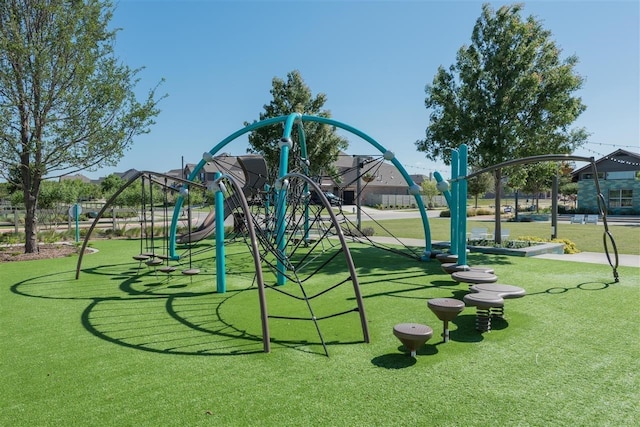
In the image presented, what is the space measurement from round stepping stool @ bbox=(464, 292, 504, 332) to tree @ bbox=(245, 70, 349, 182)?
1665 centimetres

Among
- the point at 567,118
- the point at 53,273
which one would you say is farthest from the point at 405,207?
the point at 53,273

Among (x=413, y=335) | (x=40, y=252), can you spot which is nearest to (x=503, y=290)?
(x=413, y=335)

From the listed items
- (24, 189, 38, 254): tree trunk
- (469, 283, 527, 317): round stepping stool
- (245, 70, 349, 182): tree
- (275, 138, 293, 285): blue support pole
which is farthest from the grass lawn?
(245, 70, 349, 182): tree

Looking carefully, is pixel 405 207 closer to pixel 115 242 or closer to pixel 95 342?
pixel 115 242

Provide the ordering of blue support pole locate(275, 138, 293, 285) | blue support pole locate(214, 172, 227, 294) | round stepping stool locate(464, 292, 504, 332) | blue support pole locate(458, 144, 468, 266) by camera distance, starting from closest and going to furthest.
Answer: round stepping stool locate(464, 292, 504, 332) → blue support pole locate(214, 172, 227, 294) → blue support pole locate(275, 138, 293, 285) → blue support pole locate(458, 144, 468, 266)

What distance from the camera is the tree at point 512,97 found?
1360 cm

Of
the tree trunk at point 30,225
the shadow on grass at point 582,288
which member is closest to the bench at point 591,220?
the shadow on grass at point 582,288

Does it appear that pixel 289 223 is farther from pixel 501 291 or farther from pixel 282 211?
pixel 501 291

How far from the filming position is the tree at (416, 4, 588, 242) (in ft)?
44.6

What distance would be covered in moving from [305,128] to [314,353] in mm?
17487

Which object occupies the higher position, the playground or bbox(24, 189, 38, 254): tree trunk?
bbox(24, 189, 38, 254): tree trunk

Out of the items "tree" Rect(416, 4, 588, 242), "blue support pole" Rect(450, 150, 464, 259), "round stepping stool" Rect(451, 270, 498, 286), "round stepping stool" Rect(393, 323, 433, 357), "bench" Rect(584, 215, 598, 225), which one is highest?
"tree" Rect(416, 4, 588, 242)

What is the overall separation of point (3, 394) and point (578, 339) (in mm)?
6988

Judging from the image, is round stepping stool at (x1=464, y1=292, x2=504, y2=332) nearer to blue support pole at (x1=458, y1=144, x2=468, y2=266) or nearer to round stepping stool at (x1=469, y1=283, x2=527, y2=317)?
round stepping stool at (x1=469, y1=283, x2=527, y2=317)
